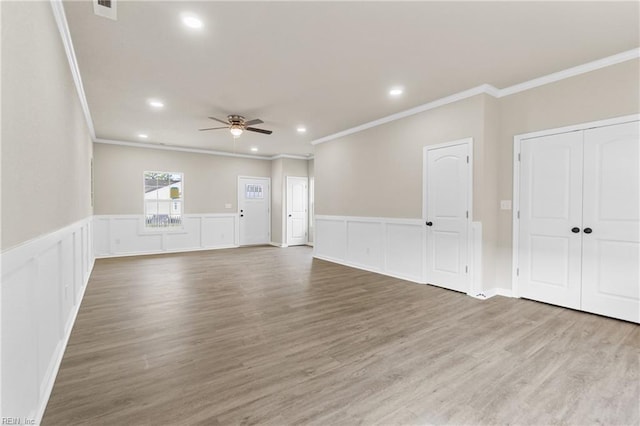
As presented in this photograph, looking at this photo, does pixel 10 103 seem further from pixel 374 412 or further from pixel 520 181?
pixel 520 181

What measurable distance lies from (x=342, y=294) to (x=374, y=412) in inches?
93.0

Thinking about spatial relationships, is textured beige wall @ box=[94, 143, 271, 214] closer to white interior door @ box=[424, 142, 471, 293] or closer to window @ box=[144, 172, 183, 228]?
window @ box=[144, 172, 183, 228]

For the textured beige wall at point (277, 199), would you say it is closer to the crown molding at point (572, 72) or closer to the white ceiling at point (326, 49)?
the white ceiling at point (326, 49)

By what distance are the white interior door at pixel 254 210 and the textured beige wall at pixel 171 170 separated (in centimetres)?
20

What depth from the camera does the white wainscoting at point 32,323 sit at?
128 centimetres

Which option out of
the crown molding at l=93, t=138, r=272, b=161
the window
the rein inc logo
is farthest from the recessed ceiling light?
the window

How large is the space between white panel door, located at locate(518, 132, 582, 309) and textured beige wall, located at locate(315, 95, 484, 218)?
0.74m

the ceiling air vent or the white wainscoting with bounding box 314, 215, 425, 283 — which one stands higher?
the ceiling air vent

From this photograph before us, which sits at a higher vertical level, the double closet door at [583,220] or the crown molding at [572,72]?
the crown molding at [572,72]

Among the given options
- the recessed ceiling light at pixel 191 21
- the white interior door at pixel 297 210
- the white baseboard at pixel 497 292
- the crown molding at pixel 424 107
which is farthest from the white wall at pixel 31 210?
the white interior door at pixel 297 210

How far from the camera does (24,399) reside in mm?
1440

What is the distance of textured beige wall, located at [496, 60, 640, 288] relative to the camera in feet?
10.2

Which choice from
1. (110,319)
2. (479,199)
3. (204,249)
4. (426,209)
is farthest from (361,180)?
(204,249)

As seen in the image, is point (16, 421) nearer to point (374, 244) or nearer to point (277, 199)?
point (374, 244)
